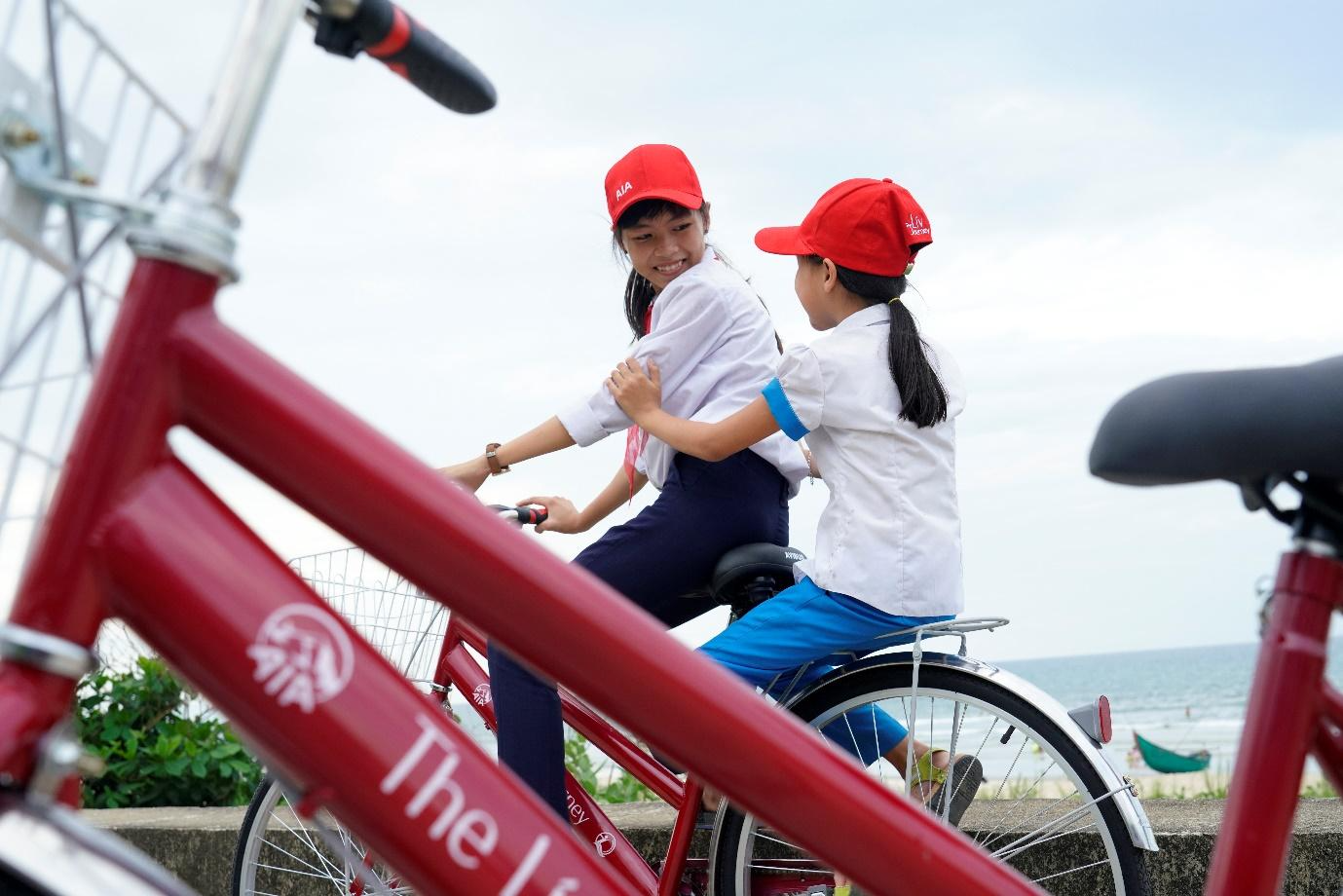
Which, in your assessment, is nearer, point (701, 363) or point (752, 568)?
point (752, 568)

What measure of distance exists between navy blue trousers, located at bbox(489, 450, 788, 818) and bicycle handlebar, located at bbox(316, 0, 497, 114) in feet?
4.99

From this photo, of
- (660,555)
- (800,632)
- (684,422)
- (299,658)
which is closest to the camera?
(299,658)

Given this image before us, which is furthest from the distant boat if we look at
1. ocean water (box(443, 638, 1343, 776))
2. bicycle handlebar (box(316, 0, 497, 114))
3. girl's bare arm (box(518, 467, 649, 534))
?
bicycle handlebar (box(316, 0, 497, 114))

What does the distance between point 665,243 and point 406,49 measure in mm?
1760

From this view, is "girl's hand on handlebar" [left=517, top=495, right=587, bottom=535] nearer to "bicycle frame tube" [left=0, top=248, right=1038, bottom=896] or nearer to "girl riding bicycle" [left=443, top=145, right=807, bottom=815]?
"girl riding bicycle" [left=443, top=145, right=807, bottom=815]

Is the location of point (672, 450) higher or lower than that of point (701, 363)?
lower

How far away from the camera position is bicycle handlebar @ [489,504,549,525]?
2.96 m

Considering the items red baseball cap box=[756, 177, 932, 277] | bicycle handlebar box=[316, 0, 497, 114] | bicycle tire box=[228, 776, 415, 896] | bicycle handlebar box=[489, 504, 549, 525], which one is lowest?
bicycle tire box=[228, 776, 415, 896]

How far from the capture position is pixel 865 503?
99.5 inches

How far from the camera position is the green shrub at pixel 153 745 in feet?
15.9

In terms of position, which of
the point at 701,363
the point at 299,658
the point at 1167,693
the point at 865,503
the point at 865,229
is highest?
the point at 1167,693

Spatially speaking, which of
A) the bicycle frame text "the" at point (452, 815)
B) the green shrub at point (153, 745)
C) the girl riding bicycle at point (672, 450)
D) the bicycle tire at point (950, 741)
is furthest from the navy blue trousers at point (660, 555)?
the green shrub at point (153, 745)

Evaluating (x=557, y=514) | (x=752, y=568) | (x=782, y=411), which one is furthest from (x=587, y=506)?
(x=782, y=411)

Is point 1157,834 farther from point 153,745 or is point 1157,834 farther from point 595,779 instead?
point 153,745
